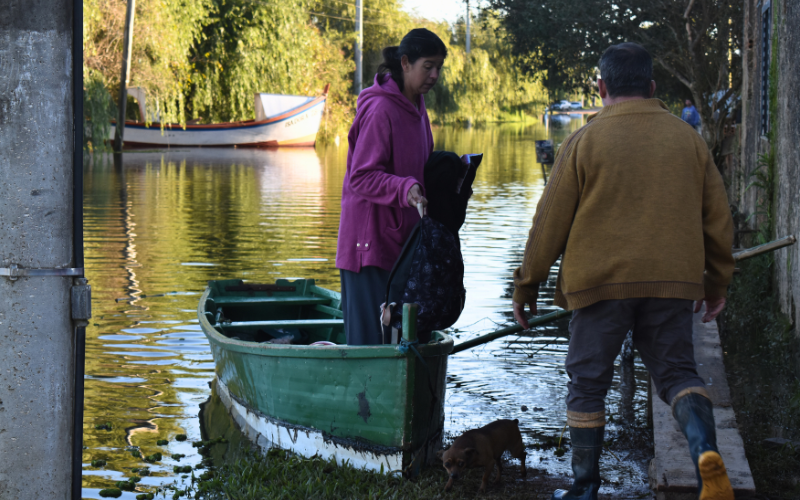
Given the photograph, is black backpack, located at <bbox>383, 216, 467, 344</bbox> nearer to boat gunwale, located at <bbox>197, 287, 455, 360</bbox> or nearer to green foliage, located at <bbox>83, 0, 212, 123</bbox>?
boat gunwale, located at <bbox>197, 287, 455, 360</bbox>

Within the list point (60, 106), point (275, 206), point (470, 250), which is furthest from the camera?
point (275, 206)

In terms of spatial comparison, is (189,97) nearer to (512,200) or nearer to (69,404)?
(512,200)

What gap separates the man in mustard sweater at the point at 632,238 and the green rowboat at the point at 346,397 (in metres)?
0.99

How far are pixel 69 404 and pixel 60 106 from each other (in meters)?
1.09

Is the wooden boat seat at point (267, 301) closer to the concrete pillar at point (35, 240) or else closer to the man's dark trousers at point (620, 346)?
the concrete pillar at point (35, 240)

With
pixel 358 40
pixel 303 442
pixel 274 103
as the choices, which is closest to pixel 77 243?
pixel 303 442

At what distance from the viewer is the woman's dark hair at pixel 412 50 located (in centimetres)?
448

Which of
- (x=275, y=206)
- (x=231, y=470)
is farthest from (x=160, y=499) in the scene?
(x=275, y=206)

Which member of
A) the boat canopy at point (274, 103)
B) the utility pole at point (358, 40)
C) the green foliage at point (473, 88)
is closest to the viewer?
the boat canopy at point (274, 103)

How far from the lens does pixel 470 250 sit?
41.4ft

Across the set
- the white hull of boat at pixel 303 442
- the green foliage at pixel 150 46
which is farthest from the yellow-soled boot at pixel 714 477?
the green foliage at pixel 150 46

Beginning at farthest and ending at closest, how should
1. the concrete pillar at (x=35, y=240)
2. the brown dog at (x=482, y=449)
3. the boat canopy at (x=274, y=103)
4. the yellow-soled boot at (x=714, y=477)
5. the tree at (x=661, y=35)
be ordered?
the boat canopy at (x=274, y=103), the tree at (x=661, y=35), the brown dog at (x=482, y=449), the yellow-soled boot at (x=714, y=477), the concrete pillar at (x=35, y=240)

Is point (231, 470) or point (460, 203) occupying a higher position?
point (460, 203)

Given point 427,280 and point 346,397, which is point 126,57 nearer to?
point 346,397
